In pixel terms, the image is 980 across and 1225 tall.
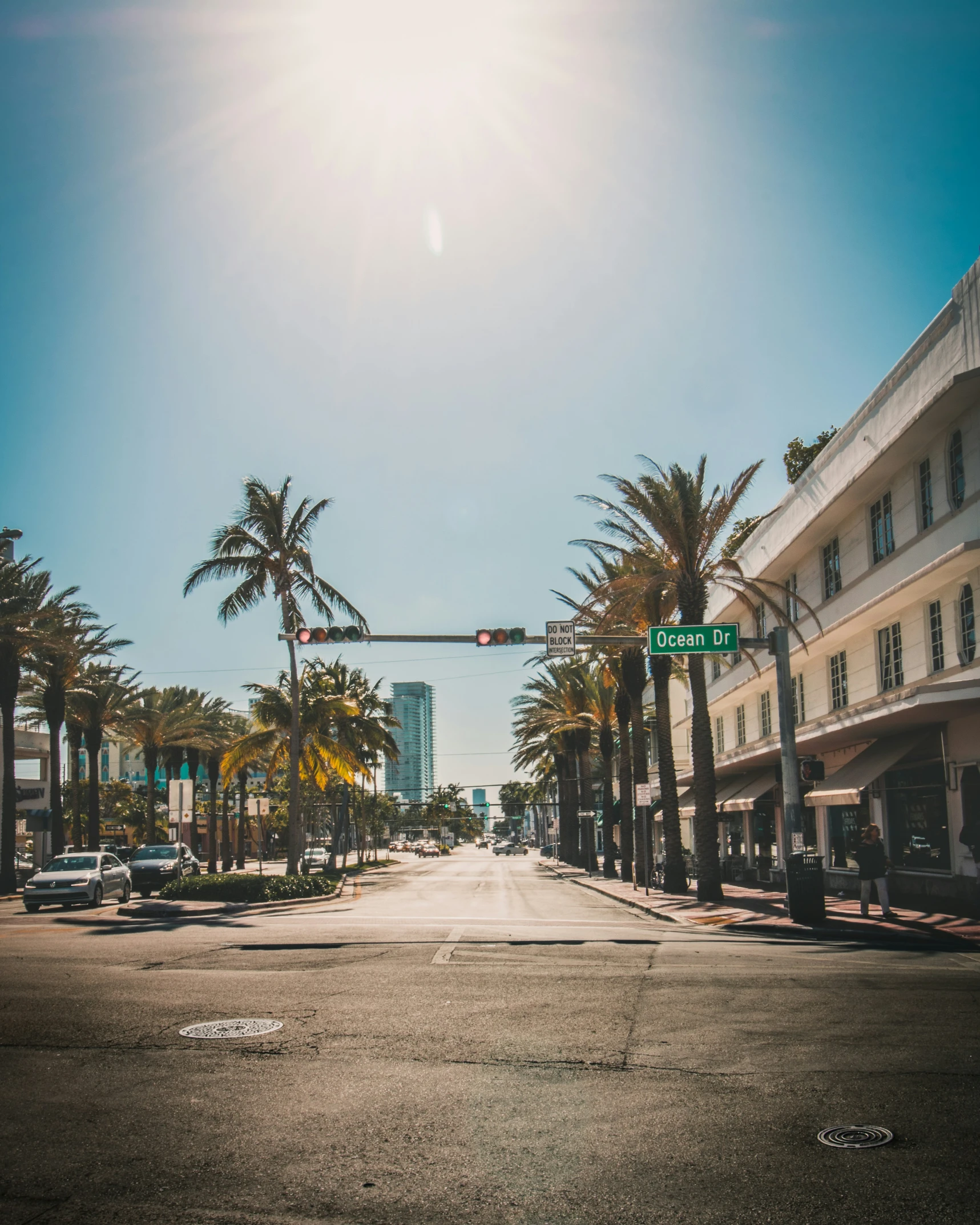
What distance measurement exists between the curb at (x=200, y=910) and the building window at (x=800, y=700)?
651 inches

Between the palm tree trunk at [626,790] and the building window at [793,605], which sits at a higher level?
the building window at [793,605]

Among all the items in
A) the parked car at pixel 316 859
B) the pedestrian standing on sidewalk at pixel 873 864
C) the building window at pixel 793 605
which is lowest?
the parked car at pixel 316 859

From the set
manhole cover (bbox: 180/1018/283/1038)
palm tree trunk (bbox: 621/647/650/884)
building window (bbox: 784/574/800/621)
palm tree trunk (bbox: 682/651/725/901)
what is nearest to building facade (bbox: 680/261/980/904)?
building window (bbox: 784/574/800/621)

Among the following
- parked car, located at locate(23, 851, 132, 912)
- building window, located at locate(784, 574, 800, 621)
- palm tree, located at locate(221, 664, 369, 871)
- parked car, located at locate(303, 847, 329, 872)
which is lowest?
parked car, located at locate(303, 847, 329, 872)

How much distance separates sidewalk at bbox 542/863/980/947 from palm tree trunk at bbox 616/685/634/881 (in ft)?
28.9

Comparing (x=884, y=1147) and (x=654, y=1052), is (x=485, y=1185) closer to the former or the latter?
(x=884, y=1147)

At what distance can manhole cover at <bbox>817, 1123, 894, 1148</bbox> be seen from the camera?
221 inches

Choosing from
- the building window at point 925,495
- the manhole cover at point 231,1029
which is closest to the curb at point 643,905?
the building window at point 925,495

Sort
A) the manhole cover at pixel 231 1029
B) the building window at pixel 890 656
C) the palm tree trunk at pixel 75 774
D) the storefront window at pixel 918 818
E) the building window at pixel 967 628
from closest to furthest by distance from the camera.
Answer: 1. the manhole cover at pixel 231 1029
2. the building window at pixel 967 628
3. the storefront window at pixel 918 818
4. the building window at pixel 890 656
5. the palm tree trunk at pixel 75 774

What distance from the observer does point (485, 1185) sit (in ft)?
16.7

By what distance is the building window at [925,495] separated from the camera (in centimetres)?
2261

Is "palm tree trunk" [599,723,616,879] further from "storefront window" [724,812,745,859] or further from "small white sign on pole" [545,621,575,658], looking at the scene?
"small white sign on pole" [545,621,575,658]

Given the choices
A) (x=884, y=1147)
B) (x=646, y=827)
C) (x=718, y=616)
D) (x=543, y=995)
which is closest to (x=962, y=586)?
(x=646, y=827)

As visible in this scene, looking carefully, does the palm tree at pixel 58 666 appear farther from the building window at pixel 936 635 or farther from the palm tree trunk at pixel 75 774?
the building window at pixel 936 635
